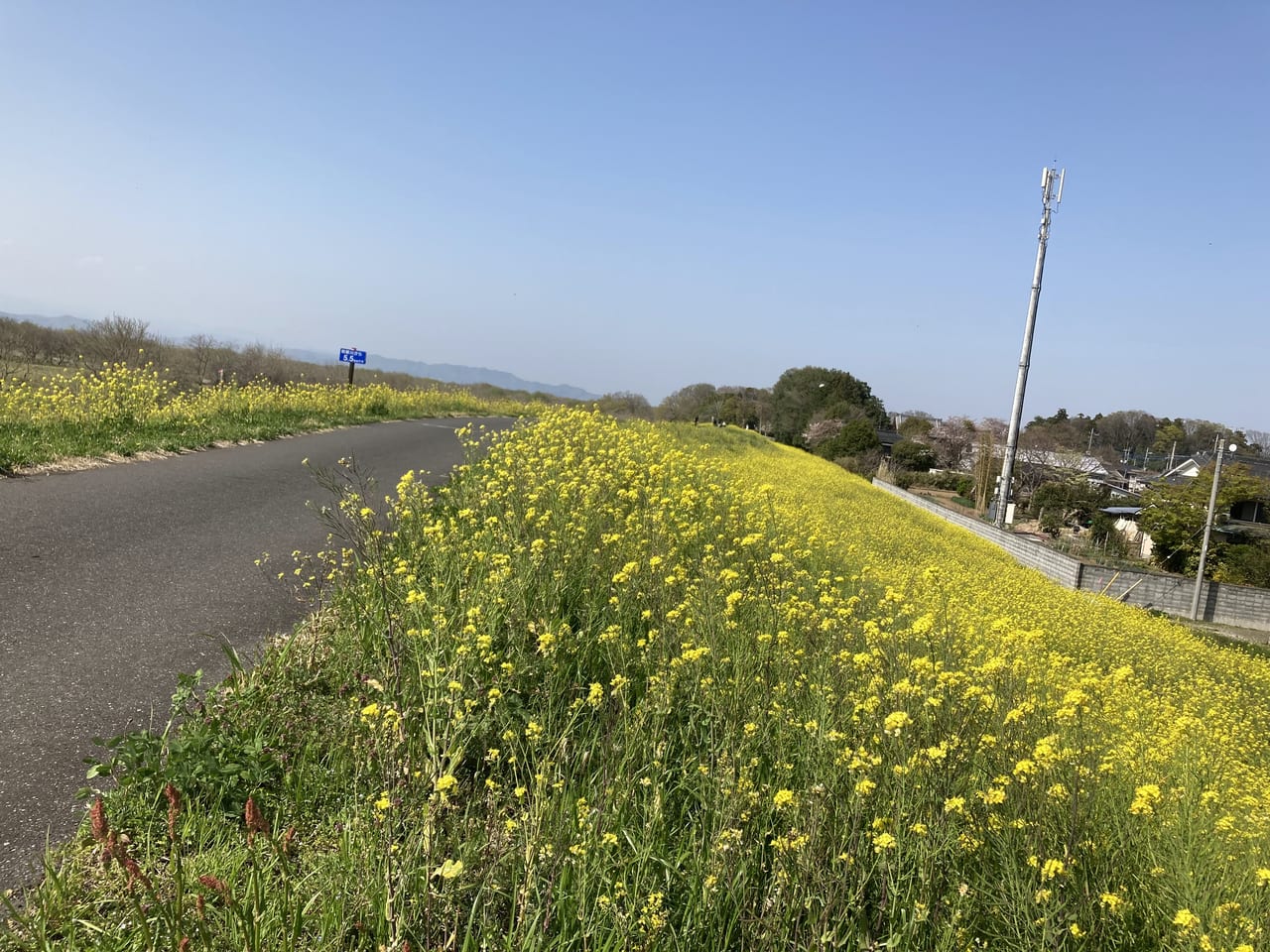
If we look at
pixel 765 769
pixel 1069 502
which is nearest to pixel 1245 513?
pixel 1069 502

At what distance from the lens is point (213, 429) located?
10562mm

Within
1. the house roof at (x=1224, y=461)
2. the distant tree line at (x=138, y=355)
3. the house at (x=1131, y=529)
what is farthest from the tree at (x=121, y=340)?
the house roof at (x=1224, y=461)

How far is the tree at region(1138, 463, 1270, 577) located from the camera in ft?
104

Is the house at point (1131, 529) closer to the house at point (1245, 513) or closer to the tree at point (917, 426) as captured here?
the house at point (1245, 513)

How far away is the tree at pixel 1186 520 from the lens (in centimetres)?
3164

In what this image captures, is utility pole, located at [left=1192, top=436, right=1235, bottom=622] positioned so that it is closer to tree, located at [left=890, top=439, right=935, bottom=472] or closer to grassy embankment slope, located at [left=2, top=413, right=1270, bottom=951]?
grassy embankment slope, located at [left=2, top=413, right=1270, bottom=951]

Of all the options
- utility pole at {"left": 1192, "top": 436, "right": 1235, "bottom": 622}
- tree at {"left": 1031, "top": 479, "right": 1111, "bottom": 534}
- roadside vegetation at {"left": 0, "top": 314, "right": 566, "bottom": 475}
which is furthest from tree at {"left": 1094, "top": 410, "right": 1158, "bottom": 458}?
roadside vegetation at {"left": 0, "top": 314, "right": 566, "bottom": 475}

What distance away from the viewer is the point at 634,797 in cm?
231

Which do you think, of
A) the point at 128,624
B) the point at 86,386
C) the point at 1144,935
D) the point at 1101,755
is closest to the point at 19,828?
the point at 128,624

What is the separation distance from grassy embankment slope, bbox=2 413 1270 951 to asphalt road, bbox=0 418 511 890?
0.30 meters

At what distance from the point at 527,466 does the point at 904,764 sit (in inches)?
181

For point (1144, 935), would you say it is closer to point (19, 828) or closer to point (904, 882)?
point (904, 882)

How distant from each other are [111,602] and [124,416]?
7048mm

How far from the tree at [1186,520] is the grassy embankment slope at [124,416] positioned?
34.7 meters
